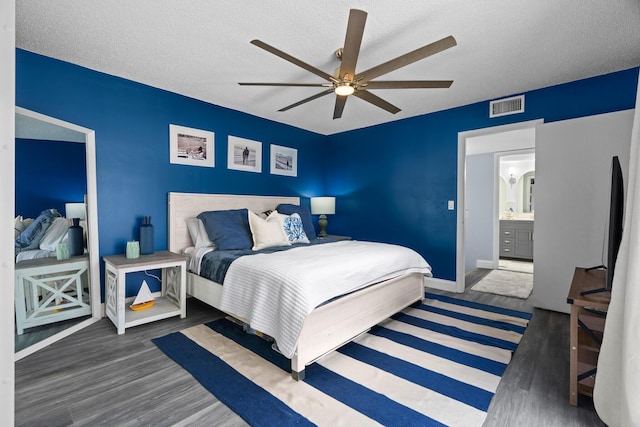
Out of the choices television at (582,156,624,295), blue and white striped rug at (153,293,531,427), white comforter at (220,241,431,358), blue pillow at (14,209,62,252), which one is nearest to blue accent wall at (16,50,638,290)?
blue pillow at (14,209,62,252)

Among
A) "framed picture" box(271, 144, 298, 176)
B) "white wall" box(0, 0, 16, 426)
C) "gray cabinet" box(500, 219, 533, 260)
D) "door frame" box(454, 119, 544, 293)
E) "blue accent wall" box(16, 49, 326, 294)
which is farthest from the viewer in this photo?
"gray cabinet" box(500, 219, 533, 260)

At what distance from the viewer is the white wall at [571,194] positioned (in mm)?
2684

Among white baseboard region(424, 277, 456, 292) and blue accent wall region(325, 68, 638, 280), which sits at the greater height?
blue accent wall region(325, 68, 638, 280)

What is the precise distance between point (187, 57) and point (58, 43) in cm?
95

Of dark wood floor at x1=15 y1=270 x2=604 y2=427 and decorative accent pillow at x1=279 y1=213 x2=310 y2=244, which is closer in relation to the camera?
dark wood floor at x1=15 y1=270 x2=604 y2=427

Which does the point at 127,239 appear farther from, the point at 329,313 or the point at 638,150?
the point at 638,150

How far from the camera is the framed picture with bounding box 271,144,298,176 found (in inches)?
174

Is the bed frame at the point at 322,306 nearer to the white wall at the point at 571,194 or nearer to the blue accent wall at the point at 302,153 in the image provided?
the blue accent wall at the point at 302,153

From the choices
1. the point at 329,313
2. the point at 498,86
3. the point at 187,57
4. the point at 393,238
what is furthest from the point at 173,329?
the point at 498,86

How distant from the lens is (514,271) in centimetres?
501

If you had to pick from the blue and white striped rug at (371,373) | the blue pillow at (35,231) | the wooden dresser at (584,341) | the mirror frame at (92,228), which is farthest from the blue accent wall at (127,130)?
the wooden dresser at (584,341)

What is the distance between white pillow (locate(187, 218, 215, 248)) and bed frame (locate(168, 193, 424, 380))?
7 cm

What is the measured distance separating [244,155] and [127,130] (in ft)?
4.61

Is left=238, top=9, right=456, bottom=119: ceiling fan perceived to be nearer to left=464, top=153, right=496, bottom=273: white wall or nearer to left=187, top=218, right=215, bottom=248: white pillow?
left=187, top=218, right=215, bottom=248: white pillow
